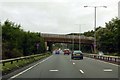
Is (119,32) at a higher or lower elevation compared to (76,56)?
higher

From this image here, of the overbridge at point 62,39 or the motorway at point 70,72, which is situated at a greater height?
the overbridge at point 62,39

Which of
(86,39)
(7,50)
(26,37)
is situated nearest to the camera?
(7,50)

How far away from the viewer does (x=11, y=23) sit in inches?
2111

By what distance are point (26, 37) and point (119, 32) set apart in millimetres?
18488

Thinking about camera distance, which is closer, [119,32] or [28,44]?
[119,32]

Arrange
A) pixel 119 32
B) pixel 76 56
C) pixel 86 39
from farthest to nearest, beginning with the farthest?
pixel 86 39
pixel 76 56
pixel 119 32

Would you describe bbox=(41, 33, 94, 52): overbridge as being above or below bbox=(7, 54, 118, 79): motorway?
above

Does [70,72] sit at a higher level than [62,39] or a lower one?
lower

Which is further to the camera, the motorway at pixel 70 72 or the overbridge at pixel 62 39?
the overbridge at pixel 62 39

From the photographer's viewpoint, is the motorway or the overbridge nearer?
the motorway

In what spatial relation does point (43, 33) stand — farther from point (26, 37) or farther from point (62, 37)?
point (26, 37)

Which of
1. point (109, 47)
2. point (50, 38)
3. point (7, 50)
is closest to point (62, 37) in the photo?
point (50, 38)

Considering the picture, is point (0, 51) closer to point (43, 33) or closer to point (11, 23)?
point (11, 23)

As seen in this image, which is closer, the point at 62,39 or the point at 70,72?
the point at 70,72
